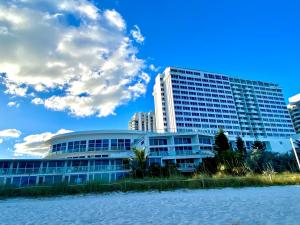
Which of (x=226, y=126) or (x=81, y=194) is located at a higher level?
(x=226, y=126)

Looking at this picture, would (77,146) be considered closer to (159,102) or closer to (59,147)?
(59,147)

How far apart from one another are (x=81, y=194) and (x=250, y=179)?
11.5 meters

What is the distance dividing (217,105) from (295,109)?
162ft

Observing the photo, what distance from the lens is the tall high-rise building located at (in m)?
81.4

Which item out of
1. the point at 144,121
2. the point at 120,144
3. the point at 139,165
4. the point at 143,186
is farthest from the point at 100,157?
the point at 144,121

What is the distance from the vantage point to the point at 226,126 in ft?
277

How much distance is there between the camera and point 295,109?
10850cm

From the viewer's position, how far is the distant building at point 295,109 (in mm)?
105512

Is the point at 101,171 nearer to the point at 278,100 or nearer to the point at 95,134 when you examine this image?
the point at 95,134

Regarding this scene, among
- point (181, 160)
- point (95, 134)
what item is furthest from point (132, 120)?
point (181, 160)

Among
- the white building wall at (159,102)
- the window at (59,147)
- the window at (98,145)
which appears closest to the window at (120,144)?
the window at (98,145)

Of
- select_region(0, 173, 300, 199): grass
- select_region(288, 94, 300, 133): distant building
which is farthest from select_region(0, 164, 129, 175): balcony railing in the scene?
select_region(288, 94, 300, 133): distant building

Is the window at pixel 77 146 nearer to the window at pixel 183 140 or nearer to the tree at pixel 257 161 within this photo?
the window at pixel 183 140

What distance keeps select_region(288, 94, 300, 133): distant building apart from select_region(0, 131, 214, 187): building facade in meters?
87.4
